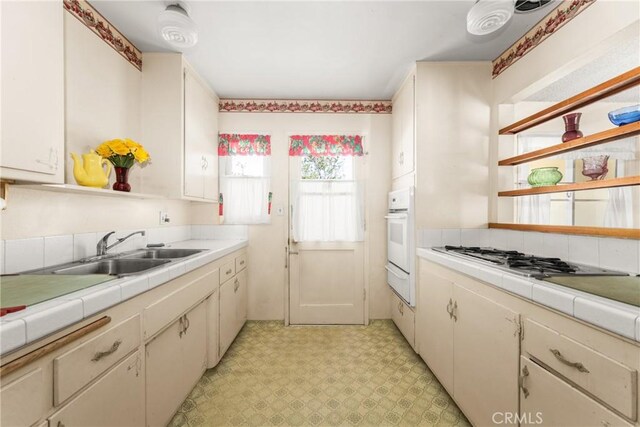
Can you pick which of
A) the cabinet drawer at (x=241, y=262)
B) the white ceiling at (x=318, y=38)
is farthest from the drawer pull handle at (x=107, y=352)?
the white ceiling at (x=318, y=38)

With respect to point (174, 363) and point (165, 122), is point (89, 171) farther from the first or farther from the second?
point (174, 363)

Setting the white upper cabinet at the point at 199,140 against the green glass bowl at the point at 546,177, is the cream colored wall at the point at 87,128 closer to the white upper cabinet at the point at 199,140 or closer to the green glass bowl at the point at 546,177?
the white upper cabinet at the point at 199,140

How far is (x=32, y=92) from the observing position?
43.7 inches

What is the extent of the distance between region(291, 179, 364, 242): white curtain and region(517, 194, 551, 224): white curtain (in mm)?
1461

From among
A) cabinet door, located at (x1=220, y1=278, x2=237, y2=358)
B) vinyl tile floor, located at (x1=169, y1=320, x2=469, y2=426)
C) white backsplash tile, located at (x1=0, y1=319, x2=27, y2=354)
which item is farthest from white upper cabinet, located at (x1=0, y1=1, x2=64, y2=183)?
vinyl tile floor, located at (x1=169, y1=320, x2=469, y2=426)

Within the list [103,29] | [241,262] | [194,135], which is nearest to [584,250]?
[241,262]

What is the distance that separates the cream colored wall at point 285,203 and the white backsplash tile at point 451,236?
840mm

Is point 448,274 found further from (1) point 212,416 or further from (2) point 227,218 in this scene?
(2) point 227,218

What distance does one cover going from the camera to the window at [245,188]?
3.07 m

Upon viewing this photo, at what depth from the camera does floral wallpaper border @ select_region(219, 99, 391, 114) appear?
10.1 feet

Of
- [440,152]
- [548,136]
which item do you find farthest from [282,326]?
[548,136]

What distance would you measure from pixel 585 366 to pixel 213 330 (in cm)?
212

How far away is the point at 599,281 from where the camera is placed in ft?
3.71

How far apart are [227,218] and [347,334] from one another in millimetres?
1818
